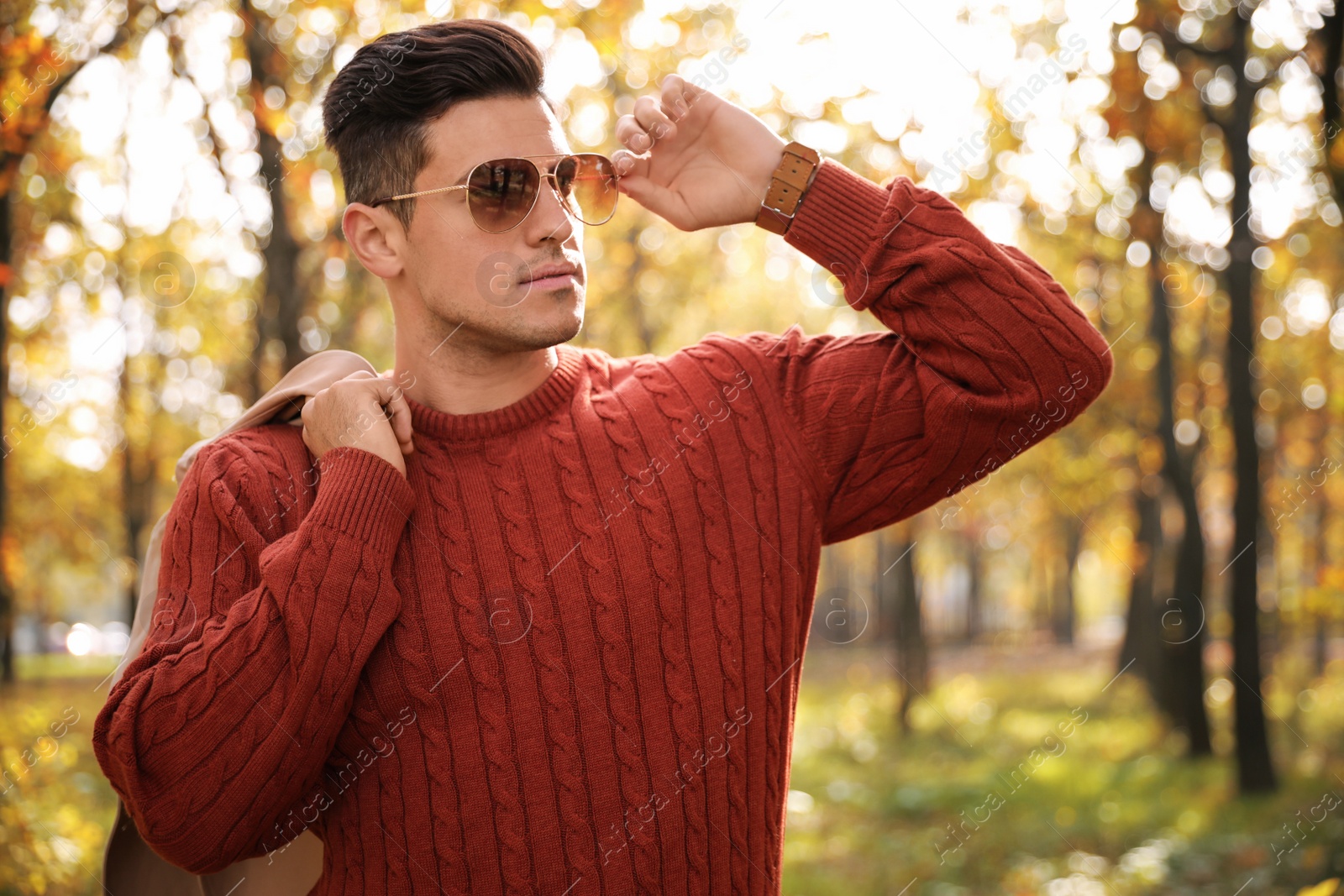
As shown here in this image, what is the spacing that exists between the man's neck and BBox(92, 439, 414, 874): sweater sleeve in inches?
12.8

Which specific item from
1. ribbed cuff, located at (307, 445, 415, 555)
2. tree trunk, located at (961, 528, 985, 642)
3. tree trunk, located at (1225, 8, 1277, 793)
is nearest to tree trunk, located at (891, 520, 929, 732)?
tree trunk, located at (1225, 8, 1277, 793)

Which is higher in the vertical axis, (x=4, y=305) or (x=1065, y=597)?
(x=4, y=305)

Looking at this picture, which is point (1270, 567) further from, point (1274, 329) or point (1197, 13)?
point (1197, 13)

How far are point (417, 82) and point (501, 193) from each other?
0.33 metres

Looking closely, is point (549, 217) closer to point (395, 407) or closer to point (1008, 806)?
point (395, 407)

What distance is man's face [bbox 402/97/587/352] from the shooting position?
231cm

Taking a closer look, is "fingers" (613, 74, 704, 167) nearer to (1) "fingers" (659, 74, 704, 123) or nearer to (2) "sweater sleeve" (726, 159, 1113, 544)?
(1) "fingers" (659, 74, 704, 123)

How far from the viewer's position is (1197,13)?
326 inches

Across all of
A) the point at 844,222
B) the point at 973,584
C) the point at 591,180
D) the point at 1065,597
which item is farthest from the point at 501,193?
the point at 1065,597

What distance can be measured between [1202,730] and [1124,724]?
101 inches

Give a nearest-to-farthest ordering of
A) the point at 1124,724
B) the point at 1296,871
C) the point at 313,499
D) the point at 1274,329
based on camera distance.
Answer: the point at 313,499 < the point at 1296,871 < the point at 1124,724 < the point at 1274,329

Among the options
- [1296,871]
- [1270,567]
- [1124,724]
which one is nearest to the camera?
[1296,871]

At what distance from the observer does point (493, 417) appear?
7.95ft

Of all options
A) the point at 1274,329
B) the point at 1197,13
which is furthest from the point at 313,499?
the point at 1274,329
